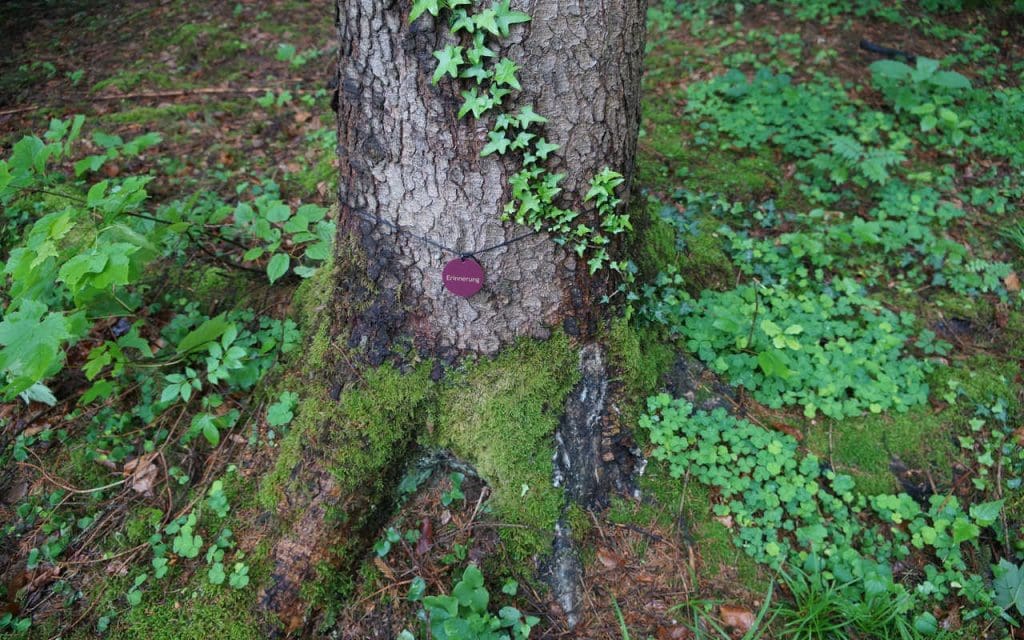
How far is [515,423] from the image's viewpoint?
97.5 inches

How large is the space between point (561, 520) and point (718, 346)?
1.12m

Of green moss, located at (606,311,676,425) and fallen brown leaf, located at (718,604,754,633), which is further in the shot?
green moss, located at (606,311,676,425)

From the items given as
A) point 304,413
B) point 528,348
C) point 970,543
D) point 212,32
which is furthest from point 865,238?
point 212,32

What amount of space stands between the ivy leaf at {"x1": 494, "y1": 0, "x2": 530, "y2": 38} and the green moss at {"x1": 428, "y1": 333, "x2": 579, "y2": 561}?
3.90 ft

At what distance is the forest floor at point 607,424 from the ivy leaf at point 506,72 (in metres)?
1.06

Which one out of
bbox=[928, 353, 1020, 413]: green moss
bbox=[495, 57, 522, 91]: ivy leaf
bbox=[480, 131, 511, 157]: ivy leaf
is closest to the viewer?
bbox=[495, 57, 522, 91]: ivy leaf

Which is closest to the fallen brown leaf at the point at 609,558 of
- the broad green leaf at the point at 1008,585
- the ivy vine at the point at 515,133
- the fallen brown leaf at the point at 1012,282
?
the ivy vine at the point at 515,133

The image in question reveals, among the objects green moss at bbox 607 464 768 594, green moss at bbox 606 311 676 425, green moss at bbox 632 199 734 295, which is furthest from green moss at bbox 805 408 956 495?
green moss at bbox 632 199 734 295

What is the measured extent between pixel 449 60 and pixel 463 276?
2.54ft

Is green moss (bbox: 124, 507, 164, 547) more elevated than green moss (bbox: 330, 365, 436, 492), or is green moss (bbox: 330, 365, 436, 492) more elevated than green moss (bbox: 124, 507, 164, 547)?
green moss (bbox: 330, 365, 436, 492)

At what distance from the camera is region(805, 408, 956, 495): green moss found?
8.61 feet

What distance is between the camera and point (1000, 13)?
559cm

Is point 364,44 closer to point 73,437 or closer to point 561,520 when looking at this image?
point 561,520

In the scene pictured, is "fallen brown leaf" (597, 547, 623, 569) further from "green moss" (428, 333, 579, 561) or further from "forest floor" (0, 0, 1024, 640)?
"green moss" (428, 333, 579, 561)
